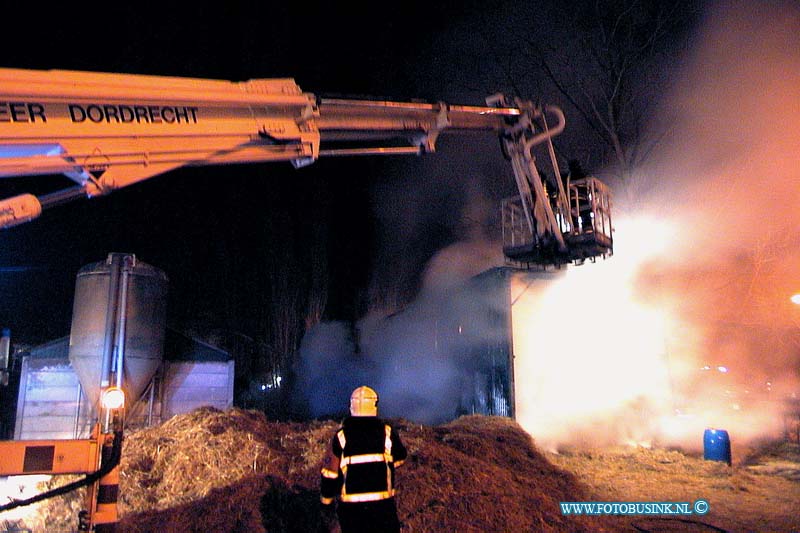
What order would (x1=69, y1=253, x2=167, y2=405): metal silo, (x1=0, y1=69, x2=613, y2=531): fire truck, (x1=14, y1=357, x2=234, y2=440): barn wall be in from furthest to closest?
(x1=14, y1=357, x2=234, y2=440): barn wall < (x1=69, y1=253, x2=167, y2=405): metal silo < (x1=0, y1=69, x2=613, y2=531): fire truck

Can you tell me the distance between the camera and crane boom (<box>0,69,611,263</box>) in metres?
4.04

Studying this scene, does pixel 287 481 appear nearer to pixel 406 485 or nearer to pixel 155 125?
pixel 406 485

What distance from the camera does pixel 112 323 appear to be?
11094 millimetres

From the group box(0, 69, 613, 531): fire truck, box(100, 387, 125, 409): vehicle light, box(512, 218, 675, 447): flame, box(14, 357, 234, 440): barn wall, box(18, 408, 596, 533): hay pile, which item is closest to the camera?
box(0, 69, 613, 531): fire truck

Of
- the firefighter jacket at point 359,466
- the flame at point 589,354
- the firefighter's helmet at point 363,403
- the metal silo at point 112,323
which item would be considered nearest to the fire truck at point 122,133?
the firefighter jacket at point 359,466

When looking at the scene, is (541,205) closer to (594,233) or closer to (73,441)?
(594,233)

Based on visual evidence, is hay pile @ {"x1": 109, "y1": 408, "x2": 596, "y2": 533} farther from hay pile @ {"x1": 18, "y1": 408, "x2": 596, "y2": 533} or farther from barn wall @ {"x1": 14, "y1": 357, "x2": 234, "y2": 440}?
barn wall @ {"x1": 14, "y1": 357, "x2": 234, "y2": 440}

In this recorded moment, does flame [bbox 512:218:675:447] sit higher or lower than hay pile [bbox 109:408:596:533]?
higher

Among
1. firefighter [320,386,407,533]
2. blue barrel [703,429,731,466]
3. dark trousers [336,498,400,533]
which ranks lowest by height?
blue barrel [703,429,731,466]

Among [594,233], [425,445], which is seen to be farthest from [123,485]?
[594,233]

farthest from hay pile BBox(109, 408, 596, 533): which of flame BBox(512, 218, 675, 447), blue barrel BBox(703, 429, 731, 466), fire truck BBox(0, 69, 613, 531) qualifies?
blue barrel BBox(703, 429, 731, 466)

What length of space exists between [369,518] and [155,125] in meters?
3.59

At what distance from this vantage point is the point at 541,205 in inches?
416

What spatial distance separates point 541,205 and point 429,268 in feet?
28.8
